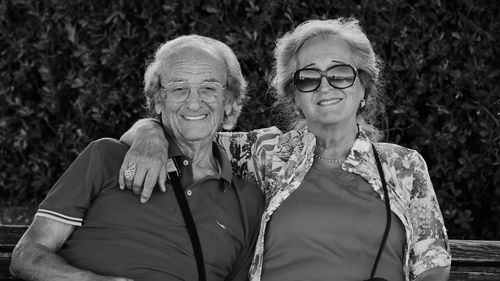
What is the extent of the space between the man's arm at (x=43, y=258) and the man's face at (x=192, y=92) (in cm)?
66

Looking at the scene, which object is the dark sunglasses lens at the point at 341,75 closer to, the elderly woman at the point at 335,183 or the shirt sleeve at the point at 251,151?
the elderly woman at the point at 335,183

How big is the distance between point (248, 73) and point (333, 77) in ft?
5.85

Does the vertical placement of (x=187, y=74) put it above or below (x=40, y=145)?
above

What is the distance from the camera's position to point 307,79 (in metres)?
3.50

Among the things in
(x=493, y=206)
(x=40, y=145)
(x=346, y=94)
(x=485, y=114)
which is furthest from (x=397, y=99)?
(x=40, y=145)

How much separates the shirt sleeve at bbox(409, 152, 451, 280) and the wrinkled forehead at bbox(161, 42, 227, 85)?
94 cm

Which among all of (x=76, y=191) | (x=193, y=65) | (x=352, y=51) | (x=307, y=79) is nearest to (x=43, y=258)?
(x=76, y=191)

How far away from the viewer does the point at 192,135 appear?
349 cm

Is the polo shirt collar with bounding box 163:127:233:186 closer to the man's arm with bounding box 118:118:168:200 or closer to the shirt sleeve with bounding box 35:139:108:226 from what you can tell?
the man's arm with bounding box 118:118:168:200

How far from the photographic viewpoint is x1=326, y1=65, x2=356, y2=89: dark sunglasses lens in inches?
137

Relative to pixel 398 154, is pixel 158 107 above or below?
above

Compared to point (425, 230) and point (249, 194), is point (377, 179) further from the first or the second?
point (249, 194)

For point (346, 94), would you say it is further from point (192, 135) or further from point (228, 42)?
point (228, 42)

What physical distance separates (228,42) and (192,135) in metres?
1.74
